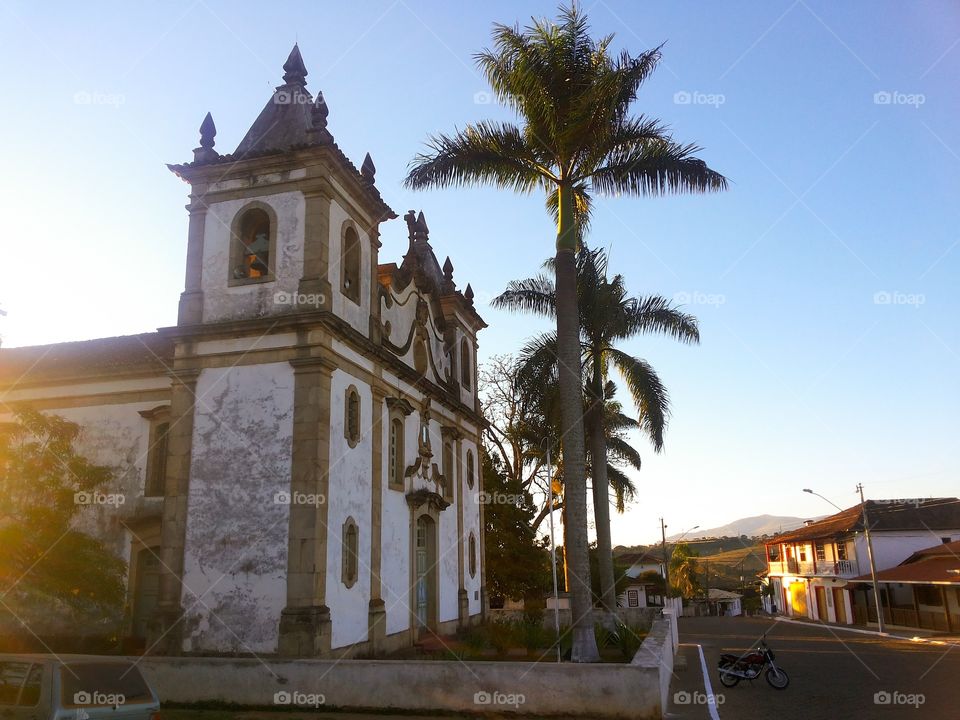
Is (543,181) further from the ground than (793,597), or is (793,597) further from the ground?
(543,181)

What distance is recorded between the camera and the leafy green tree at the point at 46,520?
41.3ft

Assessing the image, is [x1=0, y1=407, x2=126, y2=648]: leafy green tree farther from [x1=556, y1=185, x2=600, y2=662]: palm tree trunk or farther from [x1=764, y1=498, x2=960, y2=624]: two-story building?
[x1=764, y1=498, x2=960, y2=624]: two-story building

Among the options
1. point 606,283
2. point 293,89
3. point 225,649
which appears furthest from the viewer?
point 606,283

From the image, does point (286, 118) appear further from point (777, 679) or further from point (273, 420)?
point (777, 679)

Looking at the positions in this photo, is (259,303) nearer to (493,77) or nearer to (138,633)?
Result: (493,77)

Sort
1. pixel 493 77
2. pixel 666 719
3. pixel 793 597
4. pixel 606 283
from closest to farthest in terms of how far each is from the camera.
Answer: pixel 666 719, pixel 493 77, pixel 606 283, pixel 793 597

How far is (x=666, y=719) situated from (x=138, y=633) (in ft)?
40.7

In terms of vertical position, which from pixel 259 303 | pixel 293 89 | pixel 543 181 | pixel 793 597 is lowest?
pixel 793 597

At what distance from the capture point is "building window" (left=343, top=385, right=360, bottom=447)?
16875 mm

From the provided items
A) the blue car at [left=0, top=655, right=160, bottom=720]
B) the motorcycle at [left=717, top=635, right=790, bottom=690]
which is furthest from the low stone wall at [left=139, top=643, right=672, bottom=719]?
the blue car at [left=0, top=655, right=160, bottom=720]

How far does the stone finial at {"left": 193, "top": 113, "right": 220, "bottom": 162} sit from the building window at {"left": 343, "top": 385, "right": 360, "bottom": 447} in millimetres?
6666

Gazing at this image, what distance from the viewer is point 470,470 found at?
26859 mm

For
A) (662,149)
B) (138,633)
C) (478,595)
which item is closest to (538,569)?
(478,595)

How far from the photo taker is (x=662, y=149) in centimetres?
1678
